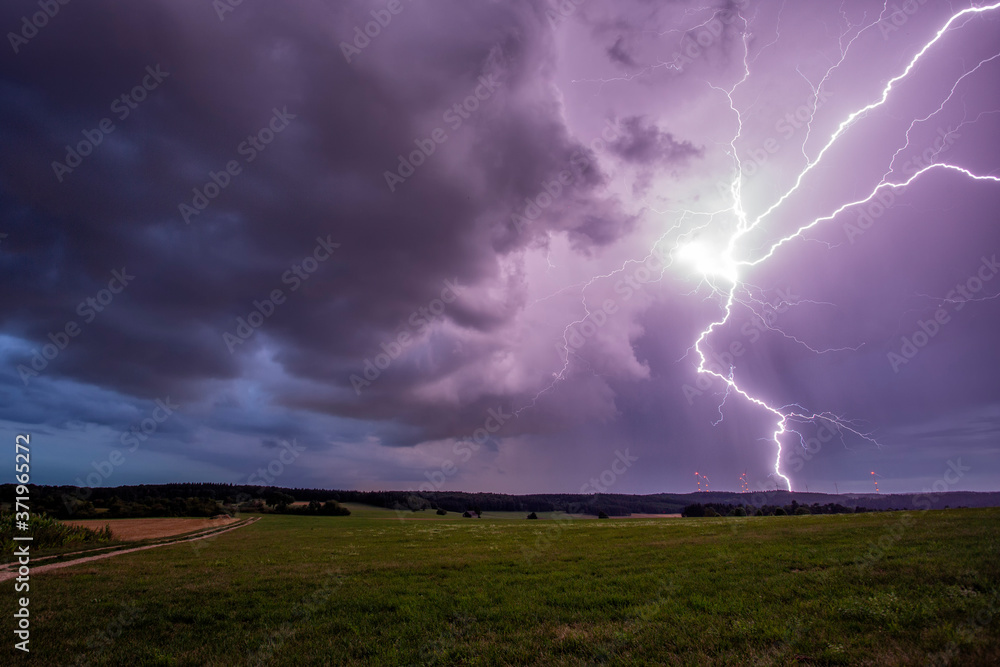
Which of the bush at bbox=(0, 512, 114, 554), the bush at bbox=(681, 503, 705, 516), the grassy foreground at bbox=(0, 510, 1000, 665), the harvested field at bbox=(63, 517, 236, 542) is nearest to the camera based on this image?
the grassy foreground at bbox=(0, 510, 1000, 665)

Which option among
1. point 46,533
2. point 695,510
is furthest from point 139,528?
point 695,510

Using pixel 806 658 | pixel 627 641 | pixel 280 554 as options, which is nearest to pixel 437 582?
pixel 627 641

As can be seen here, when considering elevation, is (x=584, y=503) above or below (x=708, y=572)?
below

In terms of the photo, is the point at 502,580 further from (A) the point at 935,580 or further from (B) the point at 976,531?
(B) the point at 976,531

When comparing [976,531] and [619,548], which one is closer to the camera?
[976,531]

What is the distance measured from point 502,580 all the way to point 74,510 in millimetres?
85688

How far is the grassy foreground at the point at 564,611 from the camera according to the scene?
7141mm

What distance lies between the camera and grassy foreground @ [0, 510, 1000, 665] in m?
7.14

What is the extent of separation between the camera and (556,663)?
6.89m

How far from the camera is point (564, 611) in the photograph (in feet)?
32.6

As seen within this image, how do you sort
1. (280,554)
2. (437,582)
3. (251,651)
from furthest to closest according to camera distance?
(280,554), (437,582), (251,651)

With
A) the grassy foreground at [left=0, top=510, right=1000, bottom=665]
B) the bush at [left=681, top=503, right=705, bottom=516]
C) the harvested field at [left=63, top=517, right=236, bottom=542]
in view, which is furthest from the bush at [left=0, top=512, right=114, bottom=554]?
the bush at [left=681, top=503, right=705, bottom=516]

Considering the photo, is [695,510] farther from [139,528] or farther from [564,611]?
[564,611]

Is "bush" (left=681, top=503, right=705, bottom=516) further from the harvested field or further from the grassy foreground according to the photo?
the grassy foreground
